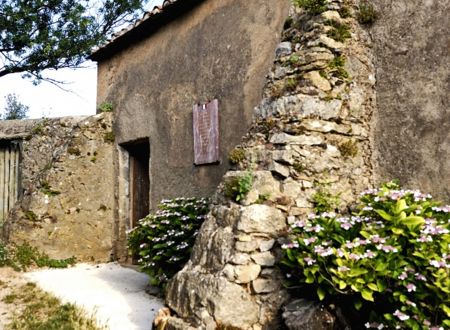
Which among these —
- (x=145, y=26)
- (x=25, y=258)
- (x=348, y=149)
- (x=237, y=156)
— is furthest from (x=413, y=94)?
(x=25, y=258)

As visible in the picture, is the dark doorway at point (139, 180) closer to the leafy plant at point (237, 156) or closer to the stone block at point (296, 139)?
the leafy plant at point (237, 156)

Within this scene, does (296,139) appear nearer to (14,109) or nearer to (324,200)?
(324,200)

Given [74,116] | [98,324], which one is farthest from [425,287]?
[74,116]

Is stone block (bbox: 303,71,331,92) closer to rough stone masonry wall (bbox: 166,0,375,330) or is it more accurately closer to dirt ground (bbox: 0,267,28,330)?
rough stone masonry wall (bbox: 166,0,375,330)

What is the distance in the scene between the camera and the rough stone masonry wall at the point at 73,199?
766 centimetres

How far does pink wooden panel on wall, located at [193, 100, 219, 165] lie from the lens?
6.15m

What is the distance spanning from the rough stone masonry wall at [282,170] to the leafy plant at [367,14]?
0.26 feet

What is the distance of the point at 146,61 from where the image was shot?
7.81 meters

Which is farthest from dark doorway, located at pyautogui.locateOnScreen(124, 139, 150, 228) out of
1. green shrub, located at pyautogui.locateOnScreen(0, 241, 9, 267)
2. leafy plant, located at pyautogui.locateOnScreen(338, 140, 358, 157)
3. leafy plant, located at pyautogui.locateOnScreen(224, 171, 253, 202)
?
leafy plant, located at pyautogui.locateOnScreen(338, 140, 358, 157)

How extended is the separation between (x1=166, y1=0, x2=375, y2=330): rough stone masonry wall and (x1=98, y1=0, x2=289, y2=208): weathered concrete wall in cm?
118

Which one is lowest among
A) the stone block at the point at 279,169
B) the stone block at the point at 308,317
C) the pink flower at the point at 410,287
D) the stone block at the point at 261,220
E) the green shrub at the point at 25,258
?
the green shrub at the point at 25,258

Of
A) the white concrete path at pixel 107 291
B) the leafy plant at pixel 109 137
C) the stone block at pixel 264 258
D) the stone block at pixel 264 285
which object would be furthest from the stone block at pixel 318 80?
the leafy plant at pixel 109 137

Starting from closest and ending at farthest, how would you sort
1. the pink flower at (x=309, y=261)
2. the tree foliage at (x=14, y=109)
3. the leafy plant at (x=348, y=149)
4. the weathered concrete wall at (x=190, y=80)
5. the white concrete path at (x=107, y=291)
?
the pink flower at (x=309, y=261) → the leafy plant at (x=348, y=149) → the white concrete path at (x=107, y=291) → the weathered concrete wall at (x=190, y=80) → the tree foliage at (x=14, y=109)

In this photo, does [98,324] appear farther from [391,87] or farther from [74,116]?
[74,116]
